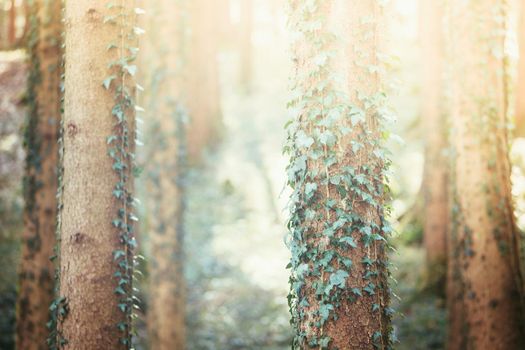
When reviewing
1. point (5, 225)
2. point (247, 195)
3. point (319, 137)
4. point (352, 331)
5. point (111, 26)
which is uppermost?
point (247, 195)

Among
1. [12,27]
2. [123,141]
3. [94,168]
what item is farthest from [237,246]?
[12,27]

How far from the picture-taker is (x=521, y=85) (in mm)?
11695

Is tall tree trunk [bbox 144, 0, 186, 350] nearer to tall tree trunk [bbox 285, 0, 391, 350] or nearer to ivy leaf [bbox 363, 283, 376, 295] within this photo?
tall tree trunk [bbox 285, 0, 391, 350]

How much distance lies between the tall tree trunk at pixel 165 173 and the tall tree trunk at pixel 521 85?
8.05m

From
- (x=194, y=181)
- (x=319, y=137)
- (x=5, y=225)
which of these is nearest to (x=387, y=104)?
(x=319, y=137)

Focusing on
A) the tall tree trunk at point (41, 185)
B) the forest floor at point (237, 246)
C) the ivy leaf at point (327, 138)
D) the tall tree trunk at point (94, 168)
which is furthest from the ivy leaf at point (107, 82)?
the forest floor at point (237, 246)

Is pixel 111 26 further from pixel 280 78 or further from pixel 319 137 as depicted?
pixel 280 78

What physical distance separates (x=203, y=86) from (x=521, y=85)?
8121 mm

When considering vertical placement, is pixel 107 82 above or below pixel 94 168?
above

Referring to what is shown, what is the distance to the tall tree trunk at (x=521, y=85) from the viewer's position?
38.3 feet

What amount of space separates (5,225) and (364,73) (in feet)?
32.4

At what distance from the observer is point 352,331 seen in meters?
3.35

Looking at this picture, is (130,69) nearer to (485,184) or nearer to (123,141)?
(123,141)

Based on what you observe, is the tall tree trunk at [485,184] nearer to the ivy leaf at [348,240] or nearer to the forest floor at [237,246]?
the forest floor at [237,246]
